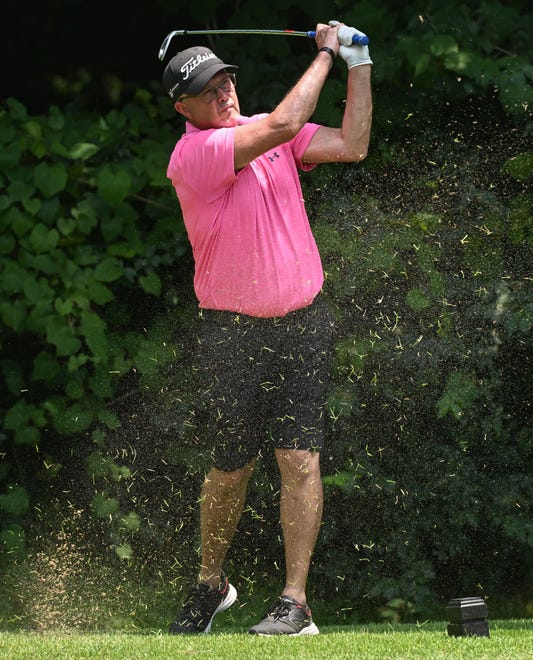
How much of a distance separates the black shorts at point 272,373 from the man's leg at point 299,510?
5cm

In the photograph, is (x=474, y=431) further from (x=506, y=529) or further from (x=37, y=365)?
(x=37, y=365)

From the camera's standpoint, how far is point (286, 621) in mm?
3959

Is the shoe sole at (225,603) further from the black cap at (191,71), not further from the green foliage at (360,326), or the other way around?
the black cap at (191,71)

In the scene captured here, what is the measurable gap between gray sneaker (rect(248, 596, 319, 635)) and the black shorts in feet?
A: 1.59

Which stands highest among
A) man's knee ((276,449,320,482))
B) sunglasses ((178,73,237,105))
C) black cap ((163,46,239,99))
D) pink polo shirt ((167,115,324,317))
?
black cap ((163,46,239,99))

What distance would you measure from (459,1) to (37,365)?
2.32 meters

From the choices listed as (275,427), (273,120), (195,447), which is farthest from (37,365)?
(273,120)

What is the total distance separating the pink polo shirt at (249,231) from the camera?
3.92 meters

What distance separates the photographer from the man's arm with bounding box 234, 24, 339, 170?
3.74m

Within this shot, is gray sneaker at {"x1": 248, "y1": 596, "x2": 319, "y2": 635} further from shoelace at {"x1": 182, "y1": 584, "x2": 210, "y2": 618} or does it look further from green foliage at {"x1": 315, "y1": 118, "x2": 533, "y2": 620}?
green foliage at {"x1": 315, "y1": 118, "x2": 533, "y2": 620}

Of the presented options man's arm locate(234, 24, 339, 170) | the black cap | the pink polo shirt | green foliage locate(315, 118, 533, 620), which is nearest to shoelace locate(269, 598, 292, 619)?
the pink polo shirt

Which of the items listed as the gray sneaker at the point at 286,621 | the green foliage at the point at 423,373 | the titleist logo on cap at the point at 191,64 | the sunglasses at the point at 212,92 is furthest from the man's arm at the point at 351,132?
the gray sneaker at the point at 286,621

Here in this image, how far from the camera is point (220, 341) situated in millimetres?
4055

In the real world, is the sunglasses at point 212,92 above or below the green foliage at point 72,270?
above
